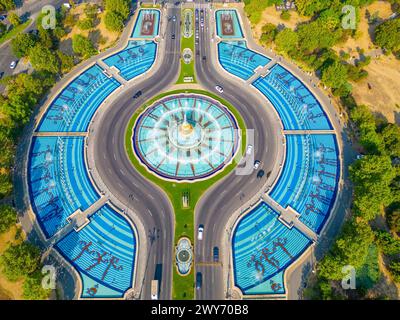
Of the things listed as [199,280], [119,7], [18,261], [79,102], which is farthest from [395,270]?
[119,7]

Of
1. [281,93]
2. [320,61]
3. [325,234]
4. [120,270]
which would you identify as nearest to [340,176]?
[325,234]

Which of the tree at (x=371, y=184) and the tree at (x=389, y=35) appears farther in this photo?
the tree at (x=389, y=35)

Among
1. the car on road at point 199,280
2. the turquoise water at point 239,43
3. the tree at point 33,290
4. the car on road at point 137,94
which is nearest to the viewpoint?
the tree at point 33,290

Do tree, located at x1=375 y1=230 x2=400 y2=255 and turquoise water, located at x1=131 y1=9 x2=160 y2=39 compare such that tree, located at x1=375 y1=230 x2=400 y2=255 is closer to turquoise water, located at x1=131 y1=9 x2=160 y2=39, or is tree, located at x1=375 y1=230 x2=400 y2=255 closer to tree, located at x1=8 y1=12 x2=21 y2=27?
turquoise water, located at x1=131 y1=9 x2=160 y2=39

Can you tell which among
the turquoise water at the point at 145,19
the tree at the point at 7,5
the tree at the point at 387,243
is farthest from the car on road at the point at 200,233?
the tree at the point at 7,5

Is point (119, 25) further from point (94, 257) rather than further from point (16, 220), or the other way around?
point (94, 257)

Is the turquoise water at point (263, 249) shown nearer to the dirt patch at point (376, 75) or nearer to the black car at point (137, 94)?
the black car at point (137, 94)
